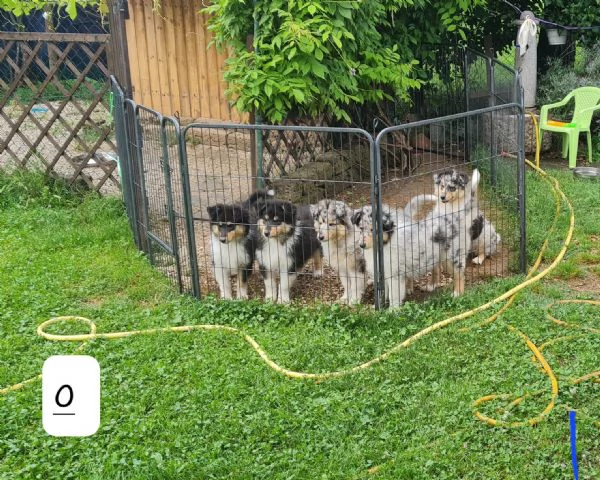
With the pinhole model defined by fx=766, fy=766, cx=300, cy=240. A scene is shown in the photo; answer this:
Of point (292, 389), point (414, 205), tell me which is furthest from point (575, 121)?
point (292, 389)

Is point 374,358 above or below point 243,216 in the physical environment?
below

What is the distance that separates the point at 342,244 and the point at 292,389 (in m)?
1.68

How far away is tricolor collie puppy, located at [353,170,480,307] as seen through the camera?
612cm

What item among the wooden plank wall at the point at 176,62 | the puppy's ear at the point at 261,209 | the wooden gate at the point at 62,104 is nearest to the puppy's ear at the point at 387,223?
the puppy's ear at the point at 261,209

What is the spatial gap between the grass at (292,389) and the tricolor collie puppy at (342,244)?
0.39 meters

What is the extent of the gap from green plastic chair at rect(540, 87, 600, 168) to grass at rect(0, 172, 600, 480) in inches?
155

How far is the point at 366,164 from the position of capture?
1021 centimetres

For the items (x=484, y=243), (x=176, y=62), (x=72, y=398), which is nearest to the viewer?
(x=72, y=398)

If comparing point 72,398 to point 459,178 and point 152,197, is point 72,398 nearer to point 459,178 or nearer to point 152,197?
point 459,178

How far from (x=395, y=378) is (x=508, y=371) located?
749 millimetres

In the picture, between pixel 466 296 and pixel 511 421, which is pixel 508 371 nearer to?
pixel 511 421

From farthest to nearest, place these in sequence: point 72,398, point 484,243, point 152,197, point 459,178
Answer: point 152,197 → point 484,243 → point 459,178 → point 72,398

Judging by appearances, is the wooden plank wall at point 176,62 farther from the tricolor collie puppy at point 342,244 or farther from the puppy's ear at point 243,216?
the tricolor collie puppy at point 342,244

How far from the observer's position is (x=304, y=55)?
7.89m
